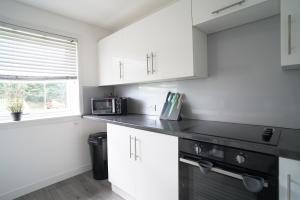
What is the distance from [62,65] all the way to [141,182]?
194 centimetres

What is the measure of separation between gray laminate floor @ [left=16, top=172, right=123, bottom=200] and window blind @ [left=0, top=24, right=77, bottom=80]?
1467 mm

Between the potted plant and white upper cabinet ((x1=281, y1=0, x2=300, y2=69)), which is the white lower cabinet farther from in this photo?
the potted plant

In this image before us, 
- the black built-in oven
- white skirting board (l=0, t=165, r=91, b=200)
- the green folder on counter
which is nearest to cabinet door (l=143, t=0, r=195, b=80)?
the green folder on counter

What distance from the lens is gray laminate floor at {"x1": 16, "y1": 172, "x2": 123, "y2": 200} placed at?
189cm

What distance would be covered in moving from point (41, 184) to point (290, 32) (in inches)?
118

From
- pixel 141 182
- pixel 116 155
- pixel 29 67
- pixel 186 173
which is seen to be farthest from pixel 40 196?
pixel 186 173

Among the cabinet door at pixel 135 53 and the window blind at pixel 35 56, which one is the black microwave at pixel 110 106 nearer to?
the cabinet door at pixel 135 53

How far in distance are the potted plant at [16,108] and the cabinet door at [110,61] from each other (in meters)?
1.09

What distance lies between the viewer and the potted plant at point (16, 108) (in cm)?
187

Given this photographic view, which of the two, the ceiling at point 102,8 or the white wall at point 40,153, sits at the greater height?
the ceiling at point 102,8

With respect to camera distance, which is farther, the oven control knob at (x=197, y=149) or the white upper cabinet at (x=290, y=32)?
the oven control knob at (x=197, y=149)

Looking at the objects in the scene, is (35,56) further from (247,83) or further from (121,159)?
(247,83)

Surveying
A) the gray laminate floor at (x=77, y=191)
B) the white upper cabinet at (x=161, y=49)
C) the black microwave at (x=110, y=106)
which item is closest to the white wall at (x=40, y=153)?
the gray laminate floor at (x=77, y=191)

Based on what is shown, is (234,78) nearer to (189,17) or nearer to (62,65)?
(189,17)
